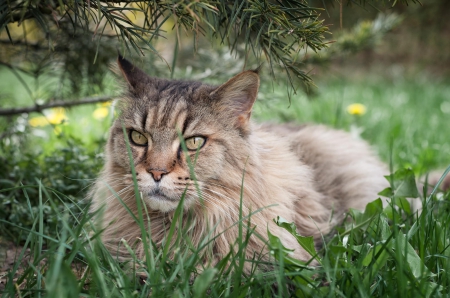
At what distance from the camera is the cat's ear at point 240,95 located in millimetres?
2195

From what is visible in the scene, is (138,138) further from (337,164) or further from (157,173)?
(337,164)

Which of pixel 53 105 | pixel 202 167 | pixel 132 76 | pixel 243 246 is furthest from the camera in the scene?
pixel 53 105

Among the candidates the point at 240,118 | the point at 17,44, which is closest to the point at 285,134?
the point at 240,118

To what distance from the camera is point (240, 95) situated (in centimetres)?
229

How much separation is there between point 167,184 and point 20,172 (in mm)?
1255

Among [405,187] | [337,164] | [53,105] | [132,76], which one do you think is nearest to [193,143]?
[132,76]

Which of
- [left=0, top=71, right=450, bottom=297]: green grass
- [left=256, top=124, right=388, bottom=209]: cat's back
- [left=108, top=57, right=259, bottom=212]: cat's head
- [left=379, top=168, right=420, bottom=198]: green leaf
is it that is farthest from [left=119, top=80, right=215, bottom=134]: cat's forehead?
[left=379, top=168, right=420, bottom=198]: green leaf

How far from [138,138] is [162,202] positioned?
0.38m

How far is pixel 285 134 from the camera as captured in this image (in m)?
3.10

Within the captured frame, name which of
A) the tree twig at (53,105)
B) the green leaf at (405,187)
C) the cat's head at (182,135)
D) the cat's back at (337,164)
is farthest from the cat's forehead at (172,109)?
the green leaf at (405,187)

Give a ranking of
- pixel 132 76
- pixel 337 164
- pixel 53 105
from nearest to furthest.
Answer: pixel 132 76, pixel 337 164, pixel 53 105

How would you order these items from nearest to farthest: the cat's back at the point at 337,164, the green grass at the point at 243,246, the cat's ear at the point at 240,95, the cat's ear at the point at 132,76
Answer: the green grass at the point at 243,246, the cat's ear at the point at 240,95, the cat's ear at the point at 132,76, the cat's back at the point at 337,164

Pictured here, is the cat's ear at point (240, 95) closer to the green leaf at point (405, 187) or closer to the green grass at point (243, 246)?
the green grass at point (243, 246)

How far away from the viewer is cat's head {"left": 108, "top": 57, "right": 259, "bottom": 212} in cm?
206
